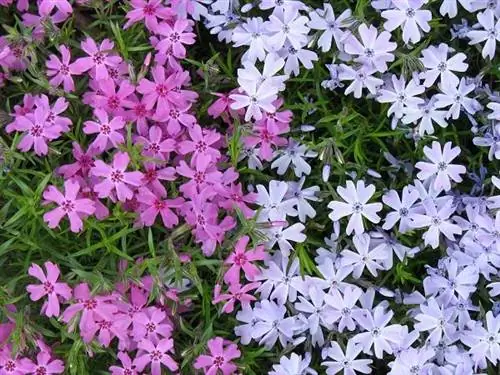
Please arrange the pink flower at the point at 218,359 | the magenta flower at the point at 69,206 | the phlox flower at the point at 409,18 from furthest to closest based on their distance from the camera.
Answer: the phlox flower at the point at 409,18, the pink flower at the point at 218,359, the magenta flower at the point at 69,206

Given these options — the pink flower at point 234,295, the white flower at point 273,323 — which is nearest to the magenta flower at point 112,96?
the pink flower at point 234,295

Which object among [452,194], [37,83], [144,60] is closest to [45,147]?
[37,83]

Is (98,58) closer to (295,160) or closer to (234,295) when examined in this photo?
(295,160)

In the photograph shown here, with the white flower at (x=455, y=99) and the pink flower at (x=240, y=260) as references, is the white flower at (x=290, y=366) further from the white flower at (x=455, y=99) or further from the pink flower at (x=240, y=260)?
the white flower at (x=455, y=99)

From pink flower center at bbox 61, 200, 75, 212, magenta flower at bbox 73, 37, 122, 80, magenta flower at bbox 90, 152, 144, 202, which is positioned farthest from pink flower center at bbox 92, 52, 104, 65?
pink flower center at bbox 61, 200, 75, 212

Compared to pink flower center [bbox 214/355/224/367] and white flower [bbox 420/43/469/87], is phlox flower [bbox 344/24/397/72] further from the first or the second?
pink flower center [bbox 214/355/224/367]

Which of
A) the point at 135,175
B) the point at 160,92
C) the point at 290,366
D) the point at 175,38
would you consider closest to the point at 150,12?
the point at 175,38

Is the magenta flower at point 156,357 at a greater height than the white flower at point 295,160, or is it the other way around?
the white flower at point 295,160
